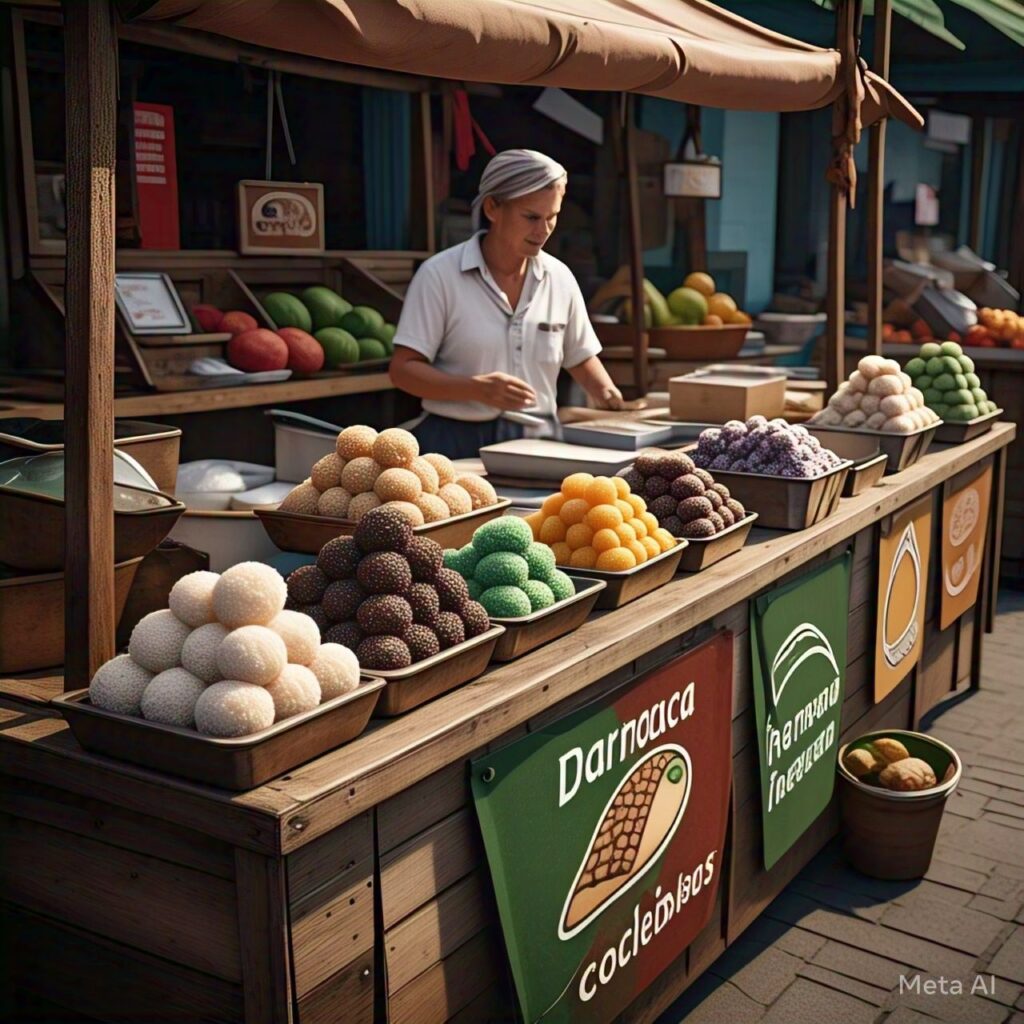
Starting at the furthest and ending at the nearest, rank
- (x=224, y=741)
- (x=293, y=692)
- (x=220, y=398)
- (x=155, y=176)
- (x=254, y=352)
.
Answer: (x=155, y=176) → (x=254, y=352) → (x=220, y=398) → (x=293, y=692) → (x=224, y=741)

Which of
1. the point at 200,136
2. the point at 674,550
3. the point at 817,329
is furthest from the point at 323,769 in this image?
the point at 817,329

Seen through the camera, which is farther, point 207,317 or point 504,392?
point 207,317

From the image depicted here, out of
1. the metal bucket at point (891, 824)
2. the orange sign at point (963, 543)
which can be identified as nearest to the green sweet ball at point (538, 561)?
the metal bucket at point (891, 824)

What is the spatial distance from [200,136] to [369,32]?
513 centimetres

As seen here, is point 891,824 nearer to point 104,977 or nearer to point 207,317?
point 104,977

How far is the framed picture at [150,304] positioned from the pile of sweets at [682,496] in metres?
3.17

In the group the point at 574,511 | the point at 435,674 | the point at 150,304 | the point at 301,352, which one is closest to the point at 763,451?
the point at 574,511

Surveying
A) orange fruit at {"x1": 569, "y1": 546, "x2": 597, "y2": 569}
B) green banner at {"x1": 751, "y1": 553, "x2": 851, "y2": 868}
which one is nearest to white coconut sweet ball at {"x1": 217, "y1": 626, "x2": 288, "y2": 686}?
orange fruit at {"x1": 569, "y1": 546, "x2": 597, "y2": 569}

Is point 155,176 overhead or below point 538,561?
overhead

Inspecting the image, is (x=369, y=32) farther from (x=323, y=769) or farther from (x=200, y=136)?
(x=200, y=136)

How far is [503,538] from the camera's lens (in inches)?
98.8

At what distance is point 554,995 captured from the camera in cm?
247

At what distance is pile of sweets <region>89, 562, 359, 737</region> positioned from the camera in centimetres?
184

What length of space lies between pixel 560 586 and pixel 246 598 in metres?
0.85
